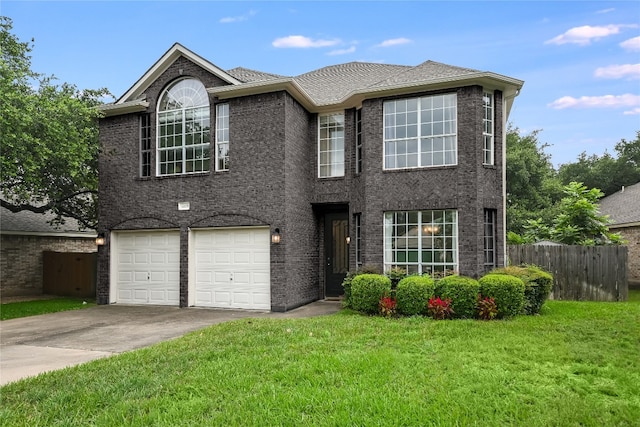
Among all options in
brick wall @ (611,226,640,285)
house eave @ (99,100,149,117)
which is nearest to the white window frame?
house eave @ (99,100,149,117)

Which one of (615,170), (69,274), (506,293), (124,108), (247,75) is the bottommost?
(69,274)

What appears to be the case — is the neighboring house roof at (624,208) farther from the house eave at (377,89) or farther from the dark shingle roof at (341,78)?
the dark shingle roof at (341,78)

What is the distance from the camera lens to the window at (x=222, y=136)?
11.7 metres

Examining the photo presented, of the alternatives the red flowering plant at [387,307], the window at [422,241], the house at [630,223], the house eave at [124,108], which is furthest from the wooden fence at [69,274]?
the house at [630,223]

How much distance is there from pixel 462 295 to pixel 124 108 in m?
11.0

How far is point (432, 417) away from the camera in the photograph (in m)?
3.83

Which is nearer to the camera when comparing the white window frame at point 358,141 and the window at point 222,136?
the window at point 222,136

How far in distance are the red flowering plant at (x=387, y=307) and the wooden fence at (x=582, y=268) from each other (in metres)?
5.08

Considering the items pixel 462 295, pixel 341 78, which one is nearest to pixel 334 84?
pixel 341 78

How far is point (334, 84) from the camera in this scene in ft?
45.7

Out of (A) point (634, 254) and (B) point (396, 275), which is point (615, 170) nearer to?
(A) point (634, 254)

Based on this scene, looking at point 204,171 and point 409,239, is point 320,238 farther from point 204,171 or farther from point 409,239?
point 204,171

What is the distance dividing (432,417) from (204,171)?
9.69 m

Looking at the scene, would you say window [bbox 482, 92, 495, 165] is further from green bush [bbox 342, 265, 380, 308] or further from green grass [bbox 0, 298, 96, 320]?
green grass [bbox 0, 298, 96, 320]
